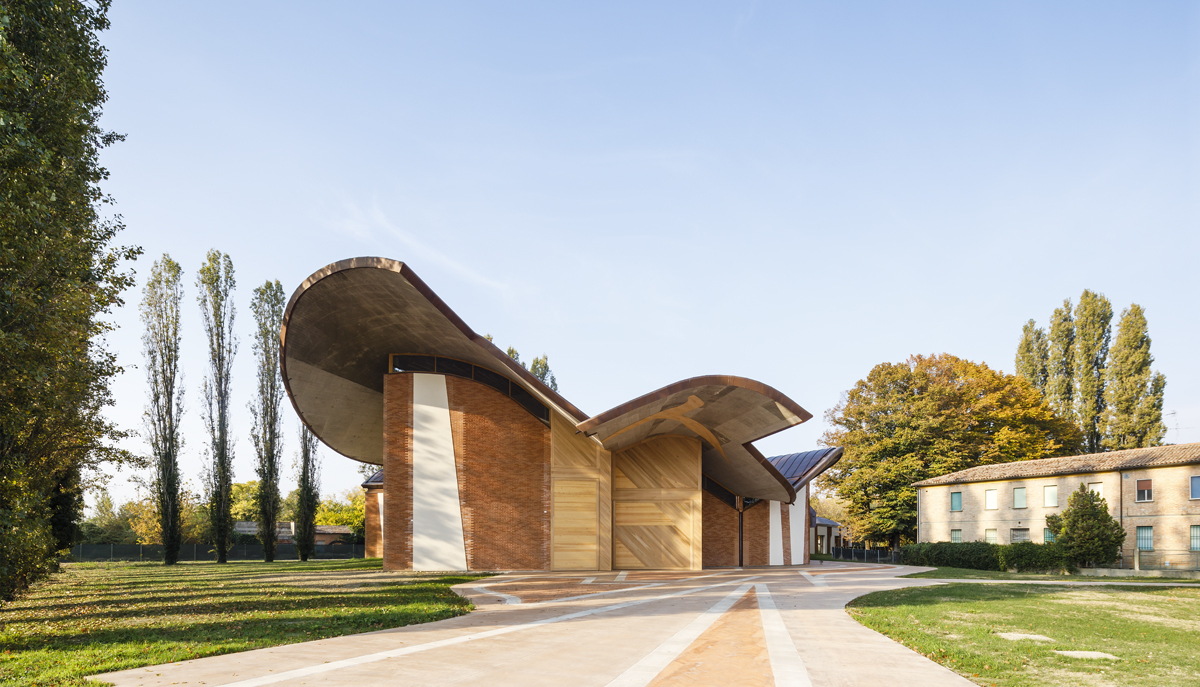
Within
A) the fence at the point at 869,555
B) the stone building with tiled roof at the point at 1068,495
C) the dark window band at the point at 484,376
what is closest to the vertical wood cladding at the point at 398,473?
the dark window band at the point at 484,376

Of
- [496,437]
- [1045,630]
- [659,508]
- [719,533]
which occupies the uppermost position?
[496,437]

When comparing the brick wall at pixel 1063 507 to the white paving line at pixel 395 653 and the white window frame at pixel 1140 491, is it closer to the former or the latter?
the white window frame at pixel 1140 491

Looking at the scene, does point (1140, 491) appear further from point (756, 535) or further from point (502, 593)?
point (502, 593)

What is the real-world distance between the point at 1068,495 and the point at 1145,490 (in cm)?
340

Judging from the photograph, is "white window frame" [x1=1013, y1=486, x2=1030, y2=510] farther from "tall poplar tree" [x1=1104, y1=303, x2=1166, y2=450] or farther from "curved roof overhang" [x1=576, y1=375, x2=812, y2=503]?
"curved roof overhang" [x1=576, y1=375, x2=812, y2=503]

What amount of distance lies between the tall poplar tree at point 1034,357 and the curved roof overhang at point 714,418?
1305 inches

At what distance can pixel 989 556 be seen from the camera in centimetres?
3166

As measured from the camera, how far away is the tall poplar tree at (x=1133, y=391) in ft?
142

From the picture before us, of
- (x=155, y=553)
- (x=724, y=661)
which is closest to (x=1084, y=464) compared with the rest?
(x=724, y=661)

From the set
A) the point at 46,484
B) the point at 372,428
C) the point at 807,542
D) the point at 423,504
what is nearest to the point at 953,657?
the point at 423,504

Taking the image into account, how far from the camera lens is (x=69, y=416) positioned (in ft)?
52.2

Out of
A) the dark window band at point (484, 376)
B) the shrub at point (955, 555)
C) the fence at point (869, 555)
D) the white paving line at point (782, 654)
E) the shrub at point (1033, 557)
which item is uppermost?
the dark window band at point (484, 376)

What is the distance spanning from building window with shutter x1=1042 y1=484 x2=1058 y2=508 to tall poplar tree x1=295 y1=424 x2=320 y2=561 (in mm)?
39221

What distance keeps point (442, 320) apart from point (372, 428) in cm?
1150
